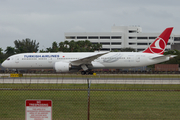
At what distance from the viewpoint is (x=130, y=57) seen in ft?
124

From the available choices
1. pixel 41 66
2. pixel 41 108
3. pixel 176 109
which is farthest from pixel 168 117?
pixel 41 66

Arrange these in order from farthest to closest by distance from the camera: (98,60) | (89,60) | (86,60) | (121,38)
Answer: (121,38) → (98,60) → (89,60) → (86,60)

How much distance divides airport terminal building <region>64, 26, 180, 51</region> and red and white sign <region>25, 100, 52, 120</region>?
116 m

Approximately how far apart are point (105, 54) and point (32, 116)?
31.5 meters

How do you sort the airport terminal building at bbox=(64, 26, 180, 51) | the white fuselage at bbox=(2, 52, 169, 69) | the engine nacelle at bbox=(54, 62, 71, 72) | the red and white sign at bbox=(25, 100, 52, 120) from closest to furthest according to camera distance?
the red and white sign at bbox=(25, 100, 52, 120) → the engine nacelle at bbox=(54, 62, 71, 72) → the white fuselage at bbox=(2, 52, 169, 69) → the airport terminal building at bbox=(64, 26, 180, 51)

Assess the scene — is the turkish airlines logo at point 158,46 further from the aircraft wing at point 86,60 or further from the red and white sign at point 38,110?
the red and white sign at point 38,110

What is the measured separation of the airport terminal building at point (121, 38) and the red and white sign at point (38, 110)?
116m

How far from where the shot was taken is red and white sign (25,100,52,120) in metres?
6.84

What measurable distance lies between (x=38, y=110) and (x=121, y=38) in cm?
11957

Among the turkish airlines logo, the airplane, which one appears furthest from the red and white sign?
the turkish airlines logo

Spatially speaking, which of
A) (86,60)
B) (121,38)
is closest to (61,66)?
(86,60)

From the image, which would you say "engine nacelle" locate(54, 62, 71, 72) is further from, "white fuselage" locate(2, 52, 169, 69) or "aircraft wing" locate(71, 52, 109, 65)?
"white fuselage" locate(2, 52, 169, 69)

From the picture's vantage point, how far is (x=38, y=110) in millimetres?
6938

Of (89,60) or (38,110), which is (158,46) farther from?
(38,110)
